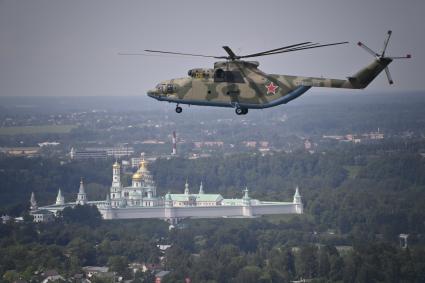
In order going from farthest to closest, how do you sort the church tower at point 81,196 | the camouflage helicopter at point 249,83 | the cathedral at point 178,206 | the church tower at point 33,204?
the church tower at point 81,196
the cathedral at point 178,206
the church tower at point 33,204
the camouflage helicopter at point 249,83

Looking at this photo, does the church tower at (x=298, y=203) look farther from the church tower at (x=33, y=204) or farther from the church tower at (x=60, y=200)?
the church tower at (x=33, y=204)

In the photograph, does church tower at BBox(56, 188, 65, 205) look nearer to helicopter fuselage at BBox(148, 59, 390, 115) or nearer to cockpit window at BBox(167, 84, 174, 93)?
cockpit window at BBox(167, 84, 174, 93)

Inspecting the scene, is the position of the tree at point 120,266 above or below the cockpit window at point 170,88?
below

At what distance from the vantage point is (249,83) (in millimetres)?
46250

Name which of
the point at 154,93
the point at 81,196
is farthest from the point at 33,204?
the point at 154,93

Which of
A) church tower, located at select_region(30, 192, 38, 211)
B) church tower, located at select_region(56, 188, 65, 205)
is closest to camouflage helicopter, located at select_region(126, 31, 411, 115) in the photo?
church tower, located at select_region(30, 192, 38, 211)

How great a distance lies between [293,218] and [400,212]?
81.6 ft

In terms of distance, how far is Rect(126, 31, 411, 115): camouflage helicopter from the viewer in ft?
151

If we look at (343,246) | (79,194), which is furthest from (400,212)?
(79,194)

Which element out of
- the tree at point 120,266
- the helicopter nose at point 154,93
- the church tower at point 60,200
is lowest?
the tree at point 120,266

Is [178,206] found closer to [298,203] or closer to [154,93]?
[298,203]

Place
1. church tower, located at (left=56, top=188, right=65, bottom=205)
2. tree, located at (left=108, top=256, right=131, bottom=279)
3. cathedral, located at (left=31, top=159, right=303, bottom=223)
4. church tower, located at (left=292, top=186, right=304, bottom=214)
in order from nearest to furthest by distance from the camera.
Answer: tree, located at (left=108, top=256, right=131, bottom=279) → church tower, located at (left=292, top=186, right=304, bottom=214) → cathedral, located at (left=31, top=159, right=303, bottom=223) → church tower, located at (left=56, top=188, right=65, bottom=205)

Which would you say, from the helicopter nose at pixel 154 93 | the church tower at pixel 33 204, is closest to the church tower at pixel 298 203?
the church tower at pixel 33 204

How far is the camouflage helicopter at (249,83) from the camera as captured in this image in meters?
46.0
